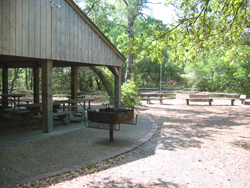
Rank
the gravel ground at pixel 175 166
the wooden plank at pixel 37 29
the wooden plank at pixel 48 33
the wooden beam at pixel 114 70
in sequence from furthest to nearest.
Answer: the wooden beam at pixel 114 70
the wooden plank at pixel 48 33
the wooden plank at pixel 37 29
the gravel ground at pixel 175 166

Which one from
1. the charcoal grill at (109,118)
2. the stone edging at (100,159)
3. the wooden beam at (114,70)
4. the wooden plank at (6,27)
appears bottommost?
the stone edging at (100,159)

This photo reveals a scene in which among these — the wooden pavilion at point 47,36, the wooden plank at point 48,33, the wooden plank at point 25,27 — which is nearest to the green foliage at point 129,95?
the wooden pavilion at point 47,36

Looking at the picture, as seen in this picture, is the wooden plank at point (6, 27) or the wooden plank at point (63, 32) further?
the wooden plank at point (63, 32)

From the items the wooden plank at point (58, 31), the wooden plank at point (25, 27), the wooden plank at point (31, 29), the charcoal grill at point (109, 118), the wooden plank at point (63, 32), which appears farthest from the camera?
the wooden plank at point (63, 32)

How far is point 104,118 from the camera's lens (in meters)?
5.70

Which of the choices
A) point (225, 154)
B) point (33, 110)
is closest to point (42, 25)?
point (33, 110)

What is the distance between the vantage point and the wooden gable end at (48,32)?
5.42m

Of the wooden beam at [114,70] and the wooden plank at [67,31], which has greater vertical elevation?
the wooden plank at [67,31]

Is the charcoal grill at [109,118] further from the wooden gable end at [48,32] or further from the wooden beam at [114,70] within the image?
the wooden beam at [114,70]

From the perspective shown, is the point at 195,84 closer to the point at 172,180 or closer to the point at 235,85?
the point at 235,85

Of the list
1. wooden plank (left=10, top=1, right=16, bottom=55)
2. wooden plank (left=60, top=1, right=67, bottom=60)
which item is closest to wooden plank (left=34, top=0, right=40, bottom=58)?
wooden plank (left=10, top=1, right=16, bottom=55)

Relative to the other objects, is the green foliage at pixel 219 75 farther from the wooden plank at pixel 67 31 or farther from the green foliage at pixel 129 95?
the wooden plank at pixel 67 31

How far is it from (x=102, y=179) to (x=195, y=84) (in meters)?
24.1

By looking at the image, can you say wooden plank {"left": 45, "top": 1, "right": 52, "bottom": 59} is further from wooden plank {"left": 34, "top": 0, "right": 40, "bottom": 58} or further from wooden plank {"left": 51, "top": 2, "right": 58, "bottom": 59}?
wooden plank {"left": 34, "top": 0, "right": 40, "bottom": 58}
